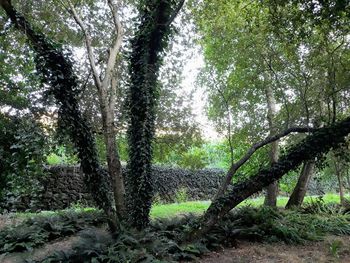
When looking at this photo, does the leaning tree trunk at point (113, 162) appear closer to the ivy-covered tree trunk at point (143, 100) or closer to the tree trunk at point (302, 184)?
the ivy-covered tree trunk at point (143, 100)

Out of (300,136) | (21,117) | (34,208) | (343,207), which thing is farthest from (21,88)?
(343,207)

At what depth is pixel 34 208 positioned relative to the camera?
13.0 metres

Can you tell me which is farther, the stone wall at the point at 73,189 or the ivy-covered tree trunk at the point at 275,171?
the stone wall at the point at 73,189

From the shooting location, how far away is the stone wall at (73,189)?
42.6 ft

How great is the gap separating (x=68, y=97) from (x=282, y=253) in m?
5.80

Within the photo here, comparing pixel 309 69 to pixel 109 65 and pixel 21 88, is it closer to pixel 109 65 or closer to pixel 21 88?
pixel 109 65

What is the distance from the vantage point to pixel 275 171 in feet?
26.7

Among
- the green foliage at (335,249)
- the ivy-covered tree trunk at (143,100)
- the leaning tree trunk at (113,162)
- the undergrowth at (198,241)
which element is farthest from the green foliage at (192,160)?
the green foliage at (335,249)

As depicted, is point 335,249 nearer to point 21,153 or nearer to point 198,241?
point 198,241

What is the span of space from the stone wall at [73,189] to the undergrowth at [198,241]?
2.68 m

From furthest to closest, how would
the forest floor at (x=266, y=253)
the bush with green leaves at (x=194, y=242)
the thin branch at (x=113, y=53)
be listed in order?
the thin branch at (x=113, y=53) → the forest floor at (x=266, y=253) → the bush with green leaves at (x=194, y=242)

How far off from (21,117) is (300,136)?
29.8 ft

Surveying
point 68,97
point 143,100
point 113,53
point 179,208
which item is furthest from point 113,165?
point 179,208

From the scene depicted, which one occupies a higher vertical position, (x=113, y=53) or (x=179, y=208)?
(x=113, y=53)
